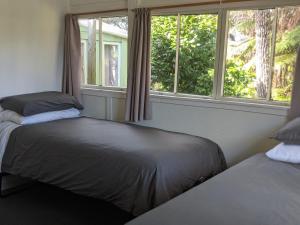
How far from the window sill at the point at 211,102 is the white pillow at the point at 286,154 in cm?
61

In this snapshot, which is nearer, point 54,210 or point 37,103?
point 54,210

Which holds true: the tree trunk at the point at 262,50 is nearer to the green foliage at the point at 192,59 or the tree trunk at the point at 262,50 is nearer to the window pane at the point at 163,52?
the green foliage at the point at 192,59

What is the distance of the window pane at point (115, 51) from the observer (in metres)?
3.83

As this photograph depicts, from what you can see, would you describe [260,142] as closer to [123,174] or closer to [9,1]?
[123,174]

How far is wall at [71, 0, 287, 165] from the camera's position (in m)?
2.89

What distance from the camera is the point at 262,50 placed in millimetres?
2939

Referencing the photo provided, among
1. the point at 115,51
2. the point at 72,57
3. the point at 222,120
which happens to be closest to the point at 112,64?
the point at 115,51

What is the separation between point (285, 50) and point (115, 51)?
6.37 ft

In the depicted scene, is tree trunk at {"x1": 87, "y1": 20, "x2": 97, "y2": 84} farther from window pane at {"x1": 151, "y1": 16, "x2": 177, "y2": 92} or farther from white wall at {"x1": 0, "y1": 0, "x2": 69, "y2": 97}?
window pane at {"x1": 151, "y1": 16, "x2": 177, "y2": 92}

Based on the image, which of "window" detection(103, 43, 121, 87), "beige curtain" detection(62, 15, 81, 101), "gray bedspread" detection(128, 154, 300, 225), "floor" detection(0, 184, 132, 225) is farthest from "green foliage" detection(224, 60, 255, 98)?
"beige curtain" detection(62, 15, 81, 101)

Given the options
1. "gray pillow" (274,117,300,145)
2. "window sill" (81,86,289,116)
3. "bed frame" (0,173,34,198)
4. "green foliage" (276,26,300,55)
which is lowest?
"bed frame" (0,173,34,198)

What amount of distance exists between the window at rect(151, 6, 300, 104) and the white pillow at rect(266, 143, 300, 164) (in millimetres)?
739

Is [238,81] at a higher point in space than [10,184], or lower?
higher

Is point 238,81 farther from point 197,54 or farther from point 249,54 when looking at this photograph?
point 197,54
